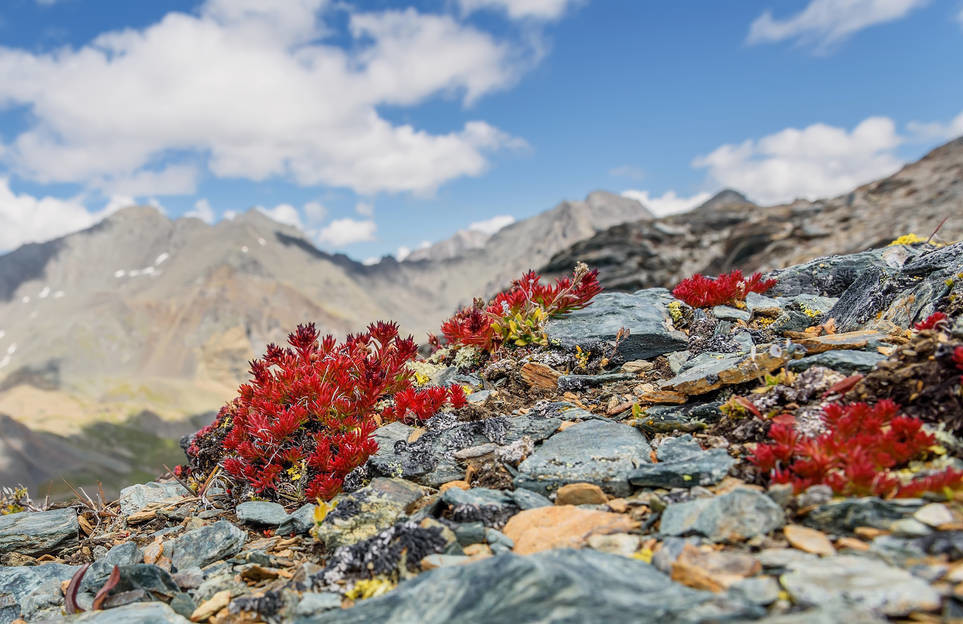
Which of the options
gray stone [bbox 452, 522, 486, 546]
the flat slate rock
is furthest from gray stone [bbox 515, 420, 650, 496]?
the flat slate rock

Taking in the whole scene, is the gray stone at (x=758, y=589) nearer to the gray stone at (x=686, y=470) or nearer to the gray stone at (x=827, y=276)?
the gray stone at (x=686, y=470)

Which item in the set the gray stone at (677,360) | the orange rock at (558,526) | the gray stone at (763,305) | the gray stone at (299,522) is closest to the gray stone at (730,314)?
the gray stone at (763,305)

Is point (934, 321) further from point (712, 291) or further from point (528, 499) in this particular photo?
point (528, 499)

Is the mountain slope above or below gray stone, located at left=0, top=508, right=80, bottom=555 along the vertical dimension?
above

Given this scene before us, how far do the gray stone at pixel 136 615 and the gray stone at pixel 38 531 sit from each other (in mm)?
2274

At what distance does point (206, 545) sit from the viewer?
4.75 m

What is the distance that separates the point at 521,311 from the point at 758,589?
5237 millimetres

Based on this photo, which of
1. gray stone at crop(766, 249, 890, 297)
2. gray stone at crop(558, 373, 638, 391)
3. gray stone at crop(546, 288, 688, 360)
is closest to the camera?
gray stone at crop(558, 373, 638, 391)

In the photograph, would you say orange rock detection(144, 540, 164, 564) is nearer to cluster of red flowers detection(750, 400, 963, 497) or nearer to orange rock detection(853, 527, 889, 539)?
cluster of red flowers detection(750, 400, 963, 497)

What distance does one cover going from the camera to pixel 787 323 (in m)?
6.79

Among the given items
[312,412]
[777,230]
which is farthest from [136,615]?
[777,230]

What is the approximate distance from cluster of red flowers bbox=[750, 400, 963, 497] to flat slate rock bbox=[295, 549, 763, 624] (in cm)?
132

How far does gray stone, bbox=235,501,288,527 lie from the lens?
16.6ft

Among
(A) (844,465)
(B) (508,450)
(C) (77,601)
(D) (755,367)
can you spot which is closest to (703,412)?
(D) (755,367)
